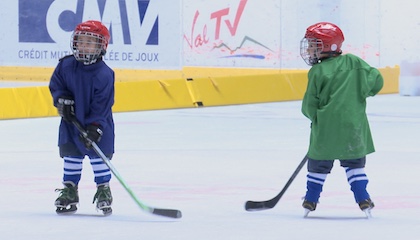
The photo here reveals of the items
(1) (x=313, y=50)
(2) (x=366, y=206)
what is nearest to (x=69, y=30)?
(1) (x=313, y=50)

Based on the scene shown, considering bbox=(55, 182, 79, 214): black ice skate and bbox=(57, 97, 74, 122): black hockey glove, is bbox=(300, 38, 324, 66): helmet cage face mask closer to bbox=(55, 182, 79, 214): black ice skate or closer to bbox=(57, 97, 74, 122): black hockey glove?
bbox=(57, 97, 74, 122): black hockey glove

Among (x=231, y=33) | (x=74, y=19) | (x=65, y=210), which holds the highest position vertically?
(x=74, y=19)

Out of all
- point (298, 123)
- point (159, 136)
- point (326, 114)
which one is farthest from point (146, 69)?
point (326, 114)

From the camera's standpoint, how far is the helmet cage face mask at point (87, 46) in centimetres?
567

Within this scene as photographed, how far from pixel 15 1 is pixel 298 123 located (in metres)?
6.28

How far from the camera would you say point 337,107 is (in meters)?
5.50

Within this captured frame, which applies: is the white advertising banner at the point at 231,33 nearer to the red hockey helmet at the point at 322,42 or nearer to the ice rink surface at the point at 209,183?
the ice rink surface at the point at 209,183

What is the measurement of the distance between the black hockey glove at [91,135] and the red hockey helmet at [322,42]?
1.11 metres

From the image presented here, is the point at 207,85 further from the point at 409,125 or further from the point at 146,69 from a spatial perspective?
the point at 409,125

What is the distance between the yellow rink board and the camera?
43.8 ft

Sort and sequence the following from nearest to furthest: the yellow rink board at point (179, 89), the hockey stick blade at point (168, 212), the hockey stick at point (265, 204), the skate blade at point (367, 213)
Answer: the hockey stick blade at point (168, 212) → the skate blade at point (367, 213) → the hockey stick at point (265, 204) → the yellow rink board at point (179, 89)

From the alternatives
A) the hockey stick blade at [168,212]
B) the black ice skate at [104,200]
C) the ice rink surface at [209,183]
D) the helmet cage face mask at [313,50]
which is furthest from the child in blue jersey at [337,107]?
the black ice skate at [104,200]

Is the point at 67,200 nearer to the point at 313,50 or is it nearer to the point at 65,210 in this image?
the point at 65,210

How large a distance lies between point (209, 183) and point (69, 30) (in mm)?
10070
